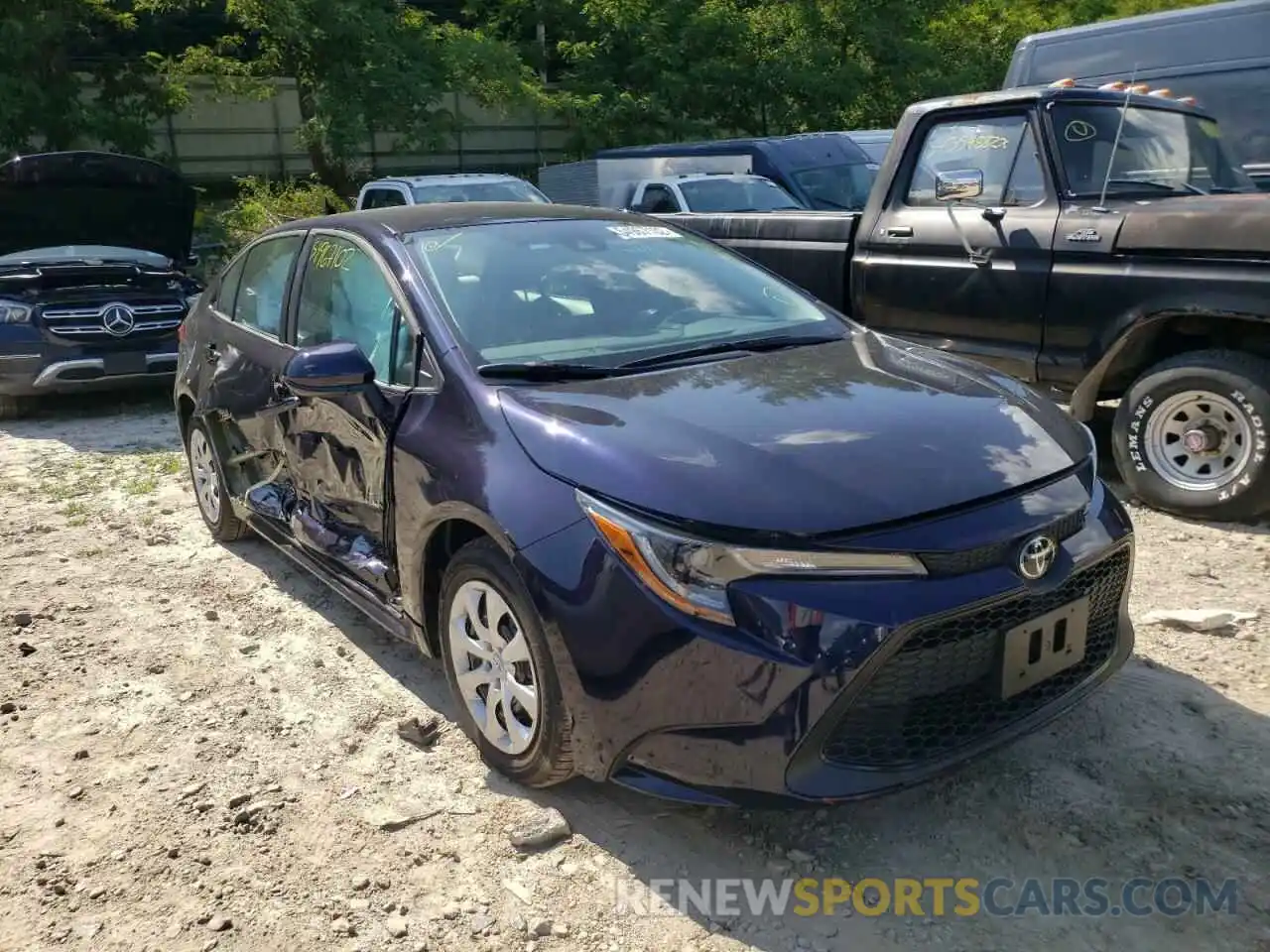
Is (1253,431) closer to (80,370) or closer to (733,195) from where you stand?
(80,370)

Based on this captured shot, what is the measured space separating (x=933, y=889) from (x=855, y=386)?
4.55 feet

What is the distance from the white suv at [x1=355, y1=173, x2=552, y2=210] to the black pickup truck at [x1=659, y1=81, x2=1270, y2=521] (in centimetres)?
659

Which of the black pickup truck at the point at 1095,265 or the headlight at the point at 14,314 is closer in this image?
the black pickup truck at the point at 1095,265

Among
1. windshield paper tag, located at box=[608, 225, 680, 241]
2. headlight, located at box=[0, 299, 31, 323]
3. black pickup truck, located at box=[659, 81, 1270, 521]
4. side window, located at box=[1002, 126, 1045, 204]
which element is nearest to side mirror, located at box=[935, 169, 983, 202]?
black pickup truck, located at box=[659, 81, 1270, 521]

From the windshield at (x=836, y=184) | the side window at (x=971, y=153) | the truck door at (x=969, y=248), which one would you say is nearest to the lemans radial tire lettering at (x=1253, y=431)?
the truck door at (x=969, y=248)

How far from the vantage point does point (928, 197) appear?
587cm

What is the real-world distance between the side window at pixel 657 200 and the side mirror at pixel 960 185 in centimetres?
660

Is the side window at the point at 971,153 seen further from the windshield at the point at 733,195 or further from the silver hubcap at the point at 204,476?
the windshield at the point at 733,195

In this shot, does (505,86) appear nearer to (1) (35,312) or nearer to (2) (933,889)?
(1) (35,312)

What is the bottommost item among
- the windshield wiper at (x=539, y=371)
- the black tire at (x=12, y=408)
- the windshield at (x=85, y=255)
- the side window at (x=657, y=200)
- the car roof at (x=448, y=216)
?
the black tire at (x=12, y=408)

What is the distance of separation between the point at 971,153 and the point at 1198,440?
1.87 metres

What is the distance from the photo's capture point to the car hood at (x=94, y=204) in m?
8.02

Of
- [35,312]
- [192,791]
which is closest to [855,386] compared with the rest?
[192,791]

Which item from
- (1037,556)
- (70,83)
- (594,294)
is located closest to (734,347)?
(594,294)
